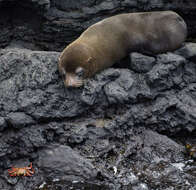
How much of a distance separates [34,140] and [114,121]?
113 cm

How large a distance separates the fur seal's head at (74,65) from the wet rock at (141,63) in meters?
0.72

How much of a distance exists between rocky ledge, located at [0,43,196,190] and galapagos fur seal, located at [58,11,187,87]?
25cm

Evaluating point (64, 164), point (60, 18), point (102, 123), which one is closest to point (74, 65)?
point (102, 123)

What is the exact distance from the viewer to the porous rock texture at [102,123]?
455 cm

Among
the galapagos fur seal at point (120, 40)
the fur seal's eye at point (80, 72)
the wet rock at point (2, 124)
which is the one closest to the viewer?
the wet rock at point (2, 124)

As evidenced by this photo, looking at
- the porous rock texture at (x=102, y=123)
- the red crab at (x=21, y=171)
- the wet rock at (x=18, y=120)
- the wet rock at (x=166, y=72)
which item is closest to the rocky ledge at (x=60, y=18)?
the porous rock texture at (x=102, y=123)

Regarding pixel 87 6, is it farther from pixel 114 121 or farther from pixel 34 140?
pixel 34 140

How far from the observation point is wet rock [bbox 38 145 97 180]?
14.8 ft

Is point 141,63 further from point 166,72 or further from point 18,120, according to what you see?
point 18,120

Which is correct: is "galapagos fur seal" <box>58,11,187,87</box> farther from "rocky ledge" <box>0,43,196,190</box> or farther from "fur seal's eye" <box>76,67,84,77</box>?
"rocky ledge" <box>0,43,196,190</box>

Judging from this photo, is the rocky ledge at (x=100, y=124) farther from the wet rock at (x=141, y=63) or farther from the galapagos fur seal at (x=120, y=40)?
the galapagos fur seal at (x=120, y=40)

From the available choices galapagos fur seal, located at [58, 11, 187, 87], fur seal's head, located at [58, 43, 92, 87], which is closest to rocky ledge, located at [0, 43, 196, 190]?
fur seal's head, located at [58, 43, 92, 87]

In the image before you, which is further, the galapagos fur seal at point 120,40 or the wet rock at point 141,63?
the wet rock at point 141,63

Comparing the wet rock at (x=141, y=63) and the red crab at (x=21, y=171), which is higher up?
the wet rock at (x=141, y=63)
